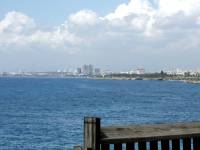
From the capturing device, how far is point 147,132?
8781 millimetres

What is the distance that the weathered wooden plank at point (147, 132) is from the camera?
27.8ft

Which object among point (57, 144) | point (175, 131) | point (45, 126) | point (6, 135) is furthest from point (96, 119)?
point (45, 126)

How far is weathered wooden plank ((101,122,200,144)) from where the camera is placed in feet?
27.8

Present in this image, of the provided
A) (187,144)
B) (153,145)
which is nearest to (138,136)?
(153,145)

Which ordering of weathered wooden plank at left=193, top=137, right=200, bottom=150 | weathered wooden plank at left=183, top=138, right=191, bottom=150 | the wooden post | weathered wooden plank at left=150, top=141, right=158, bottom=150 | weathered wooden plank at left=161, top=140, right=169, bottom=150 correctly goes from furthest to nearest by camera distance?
1. weathered wooden plank at left=193, top=137, right=200, bottom=150
2. weathered wooden plank at left=183, top=138, right=191, bottom=150
3. weathered wooden plank at left=161, top=140, right=169, bottom=150
4. weathered wooden plank at left=150, top=141, right=158, bottom=150
5. the wooden post

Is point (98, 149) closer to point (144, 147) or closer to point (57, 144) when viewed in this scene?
point (144, 147)

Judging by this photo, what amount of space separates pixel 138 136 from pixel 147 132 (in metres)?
0.28

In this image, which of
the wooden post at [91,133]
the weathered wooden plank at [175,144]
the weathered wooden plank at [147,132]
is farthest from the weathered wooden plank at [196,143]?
the wooden post at [91,133]

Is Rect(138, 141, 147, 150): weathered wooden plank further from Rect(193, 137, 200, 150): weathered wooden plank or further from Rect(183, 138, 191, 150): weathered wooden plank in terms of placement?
Rect(193, 137, 200, 150): weathered wooden plank

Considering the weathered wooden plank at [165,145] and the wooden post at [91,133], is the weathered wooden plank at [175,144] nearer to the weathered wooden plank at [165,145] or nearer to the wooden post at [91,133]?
the weathered wooden plank at [165,145]

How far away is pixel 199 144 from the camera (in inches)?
361

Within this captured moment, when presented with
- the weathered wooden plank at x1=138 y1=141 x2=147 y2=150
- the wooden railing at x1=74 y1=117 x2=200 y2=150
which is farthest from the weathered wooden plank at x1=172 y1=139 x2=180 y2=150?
the weathered wooden plank at x1=138 y1=141 x2=147 y2=150

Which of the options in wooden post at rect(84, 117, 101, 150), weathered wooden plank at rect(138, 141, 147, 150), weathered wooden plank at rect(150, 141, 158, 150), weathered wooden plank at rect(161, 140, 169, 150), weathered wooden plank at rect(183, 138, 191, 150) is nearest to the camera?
wooden post at rect(84, 117, 101, 150)

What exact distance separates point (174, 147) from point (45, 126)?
133 feet
